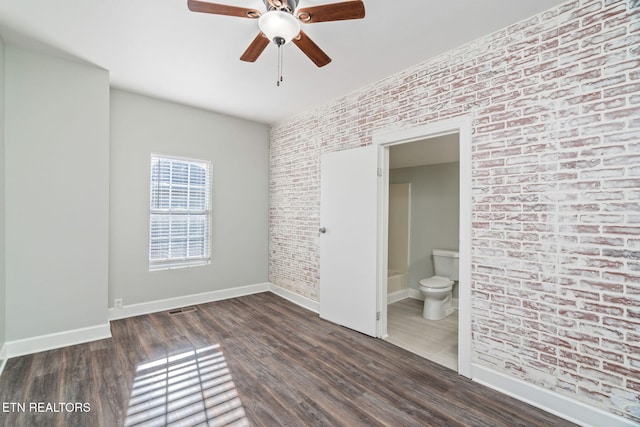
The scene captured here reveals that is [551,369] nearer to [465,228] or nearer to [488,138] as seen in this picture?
[465,228]

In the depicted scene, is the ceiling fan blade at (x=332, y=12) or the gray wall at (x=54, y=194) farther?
the gray wall at (x=54, y=194)

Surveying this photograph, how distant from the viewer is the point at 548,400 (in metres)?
1.96

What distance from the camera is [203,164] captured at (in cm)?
430

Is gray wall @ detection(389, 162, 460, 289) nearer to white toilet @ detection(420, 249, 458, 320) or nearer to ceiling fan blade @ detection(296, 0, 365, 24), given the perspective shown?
white toilet @ detection(420, 249, 458, 320)

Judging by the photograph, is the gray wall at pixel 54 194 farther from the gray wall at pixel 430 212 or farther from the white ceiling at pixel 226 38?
the gray wall at pixel 430 212

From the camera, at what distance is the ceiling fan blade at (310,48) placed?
6.14 ft

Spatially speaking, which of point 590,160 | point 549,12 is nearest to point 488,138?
point 590,160

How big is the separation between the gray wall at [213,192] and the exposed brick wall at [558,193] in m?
3.09

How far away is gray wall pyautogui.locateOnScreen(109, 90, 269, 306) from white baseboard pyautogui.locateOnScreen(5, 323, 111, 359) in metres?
0.63

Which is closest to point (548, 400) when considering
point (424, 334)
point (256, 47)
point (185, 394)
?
point (424, 334)

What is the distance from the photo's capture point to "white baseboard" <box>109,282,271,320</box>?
11.8 ft

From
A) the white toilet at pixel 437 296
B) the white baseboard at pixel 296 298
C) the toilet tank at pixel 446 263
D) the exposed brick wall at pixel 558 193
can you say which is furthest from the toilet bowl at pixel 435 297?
the white baseboard at pixel 296 298

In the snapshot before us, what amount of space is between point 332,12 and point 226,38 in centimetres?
121

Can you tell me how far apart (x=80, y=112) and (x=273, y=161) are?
259 cm
